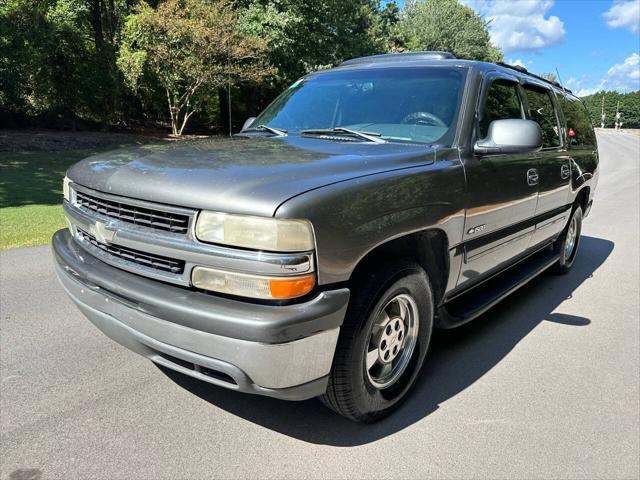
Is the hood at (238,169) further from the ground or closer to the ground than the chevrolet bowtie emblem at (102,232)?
further from the ground

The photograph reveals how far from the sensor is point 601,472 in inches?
97.7

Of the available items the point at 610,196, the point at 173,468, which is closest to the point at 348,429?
the point at 173,468

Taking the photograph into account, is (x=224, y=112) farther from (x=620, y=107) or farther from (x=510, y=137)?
(x=620, y=107)

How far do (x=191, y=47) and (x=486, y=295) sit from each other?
19.0 meters

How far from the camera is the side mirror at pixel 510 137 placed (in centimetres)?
309

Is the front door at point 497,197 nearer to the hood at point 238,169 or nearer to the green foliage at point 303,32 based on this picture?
the hood at point 238,169

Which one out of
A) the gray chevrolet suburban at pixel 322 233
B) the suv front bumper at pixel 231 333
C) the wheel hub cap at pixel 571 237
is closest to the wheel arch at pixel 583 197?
the wheel hub cap at pixel 571 237

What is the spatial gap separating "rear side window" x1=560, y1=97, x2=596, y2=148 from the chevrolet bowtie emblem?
443 centimetres

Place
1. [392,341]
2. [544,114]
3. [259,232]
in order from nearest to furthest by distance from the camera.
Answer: [259,232] < [392,341] < [544,114]

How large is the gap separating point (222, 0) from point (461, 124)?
64.2ft

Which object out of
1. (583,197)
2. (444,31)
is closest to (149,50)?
(583,197)

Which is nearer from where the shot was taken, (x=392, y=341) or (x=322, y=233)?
(x=322, y=233)

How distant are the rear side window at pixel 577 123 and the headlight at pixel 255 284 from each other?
4.07 meters

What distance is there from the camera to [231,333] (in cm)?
208
